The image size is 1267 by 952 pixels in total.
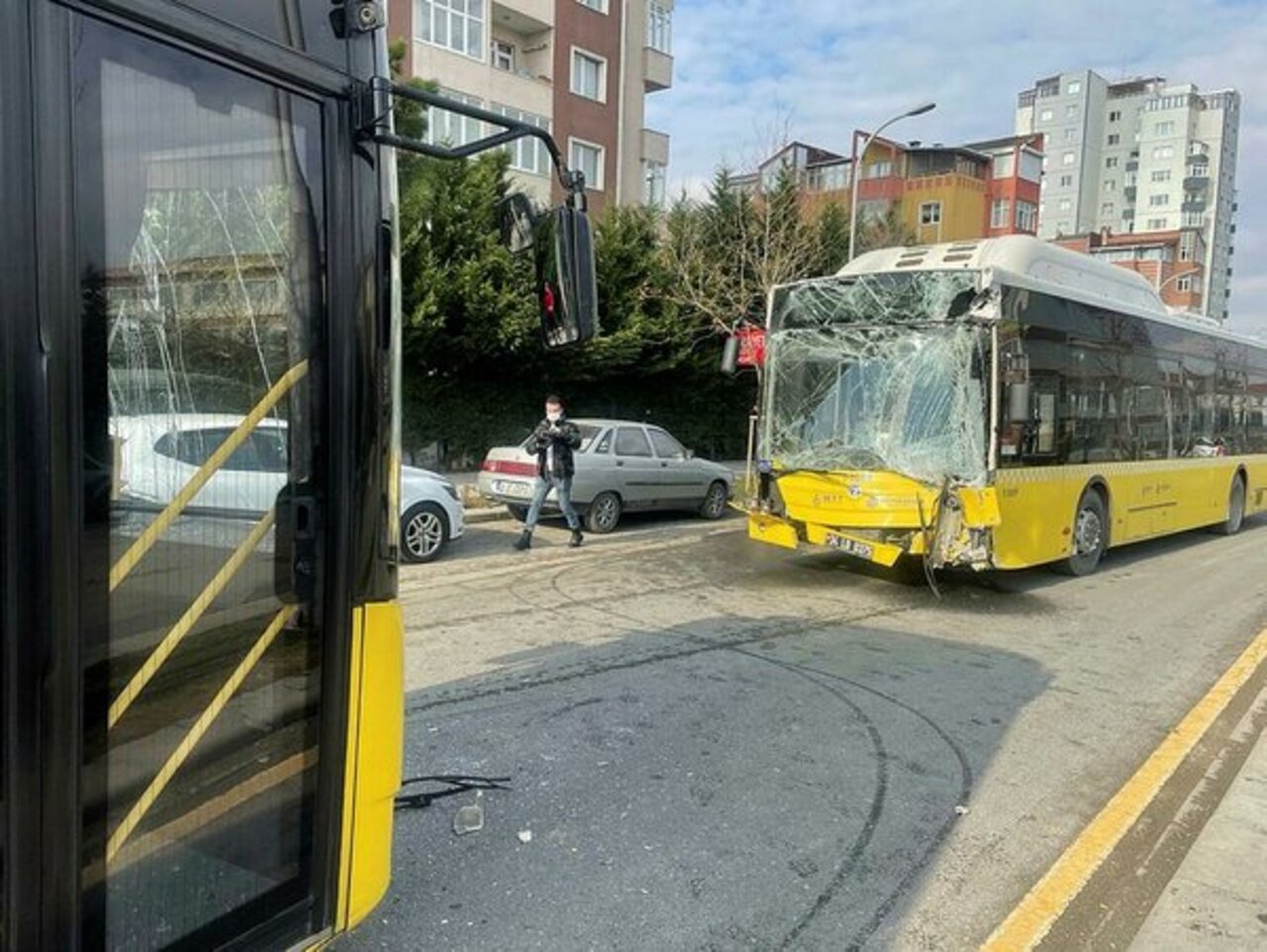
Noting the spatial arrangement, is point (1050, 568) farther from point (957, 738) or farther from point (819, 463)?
point (957, 738)

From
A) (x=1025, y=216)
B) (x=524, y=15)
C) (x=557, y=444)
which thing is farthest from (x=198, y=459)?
(x=1025, y=216)

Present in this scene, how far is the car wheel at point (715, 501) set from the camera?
1492 centimetres

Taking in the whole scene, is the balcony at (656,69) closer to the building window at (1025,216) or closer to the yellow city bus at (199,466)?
the yellow city bus at (199,466)

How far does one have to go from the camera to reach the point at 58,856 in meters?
1.80

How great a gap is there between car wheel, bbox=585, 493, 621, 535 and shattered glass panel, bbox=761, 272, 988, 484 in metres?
3.52

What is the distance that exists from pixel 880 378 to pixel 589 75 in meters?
25.5

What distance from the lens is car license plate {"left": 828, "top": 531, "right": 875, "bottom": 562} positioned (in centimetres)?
873

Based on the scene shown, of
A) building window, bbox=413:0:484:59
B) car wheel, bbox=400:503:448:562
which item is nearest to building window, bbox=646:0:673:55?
building window, bbox=413:0:484:59

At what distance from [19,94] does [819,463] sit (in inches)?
325

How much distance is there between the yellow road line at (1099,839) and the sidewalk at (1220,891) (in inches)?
10.6

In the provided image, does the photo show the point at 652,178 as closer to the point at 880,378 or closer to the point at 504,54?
the point at 504,54

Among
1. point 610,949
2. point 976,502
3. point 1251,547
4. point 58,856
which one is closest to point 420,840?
point 610,949

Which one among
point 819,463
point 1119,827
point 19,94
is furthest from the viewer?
point 819,463

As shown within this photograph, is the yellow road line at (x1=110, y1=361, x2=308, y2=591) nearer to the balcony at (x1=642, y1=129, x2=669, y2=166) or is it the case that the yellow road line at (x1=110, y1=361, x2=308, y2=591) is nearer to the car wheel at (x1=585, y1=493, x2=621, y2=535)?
the car wheel at (x1=585, y1=493, x2=621, y2=535)
